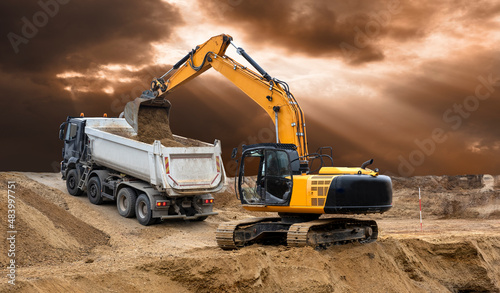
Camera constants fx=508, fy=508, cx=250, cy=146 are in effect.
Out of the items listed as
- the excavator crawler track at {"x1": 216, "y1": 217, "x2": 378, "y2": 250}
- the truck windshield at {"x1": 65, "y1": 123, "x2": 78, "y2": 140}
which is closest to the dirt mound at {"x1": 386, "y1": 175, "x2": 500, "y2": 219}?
the excavator crawler track at {"x1": 216, "y1": 217, "x2": 378, "y2": 250}

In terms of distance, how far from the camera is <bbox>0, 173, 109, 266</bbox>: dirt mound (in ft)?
32.9


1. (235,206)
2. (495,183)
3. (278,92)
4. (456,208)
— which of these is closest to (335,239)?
(278,92)

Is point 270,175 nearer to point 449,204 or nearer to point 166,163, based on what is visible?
point 166,163

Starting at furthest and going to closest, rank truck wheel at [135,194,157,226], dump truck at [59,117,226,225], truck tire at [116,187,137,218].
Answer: truck tire at [116,187,137,218], truck wheel at [135,194,157,226], dump truck at [59,117,226,225]

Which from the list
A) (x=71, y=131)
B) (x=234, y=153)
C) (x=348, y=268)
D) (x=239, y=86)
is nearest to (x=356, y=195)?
(x=348, y=268)

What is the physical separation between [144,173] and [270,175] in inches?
221

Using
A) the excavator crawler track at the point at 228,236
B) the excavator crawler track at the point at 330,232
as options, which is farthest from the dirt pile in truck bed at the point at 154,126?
the excavator crawler track at the point at 330,232

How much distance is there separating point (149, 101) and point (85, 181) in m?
3.76

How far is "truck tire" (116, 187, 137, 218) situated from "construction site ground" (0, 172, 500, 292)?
1.06ft

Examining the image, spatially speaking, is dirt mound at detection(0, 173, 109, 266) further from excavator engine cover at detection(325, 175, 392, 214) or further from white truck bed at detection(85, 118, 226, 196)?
excavator engine cover at detection(325, 175, 392, 214)

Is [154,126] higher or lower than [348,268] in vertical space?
higher

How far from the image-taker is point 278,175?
10594 mm

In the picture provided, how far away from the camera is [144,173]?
15.0 metres

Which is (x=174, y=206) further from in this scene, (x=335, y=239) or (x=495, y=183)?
(x=495, y=183)
